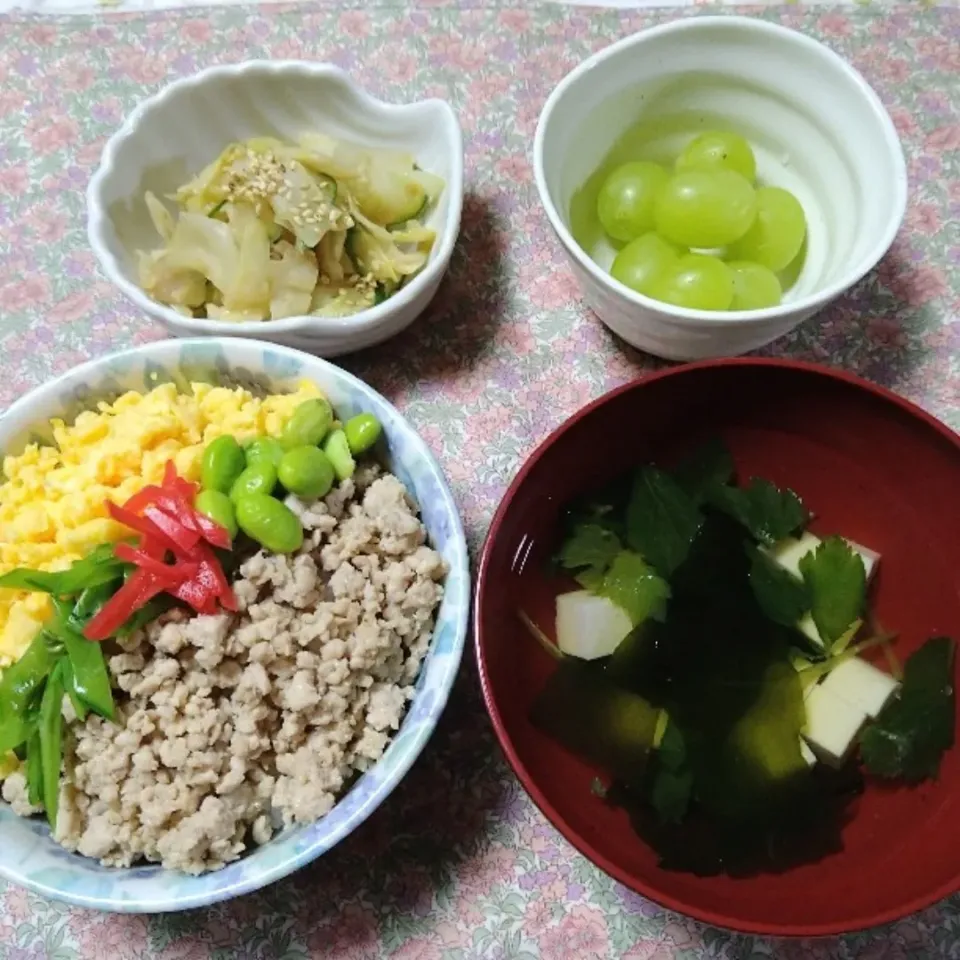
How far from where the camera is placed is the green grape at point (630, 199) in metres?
1.05

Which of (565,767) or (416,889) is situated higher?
(565,767)

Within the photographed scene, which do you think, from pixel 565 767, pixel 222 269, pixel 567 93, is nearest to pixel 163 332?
pixel 222 269

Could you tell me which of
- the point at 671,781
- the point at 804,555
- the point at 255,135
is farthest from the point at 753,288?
the point at 255,135

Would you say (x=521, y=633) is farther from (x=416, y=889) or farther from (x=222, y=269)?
(x=222, y=269)

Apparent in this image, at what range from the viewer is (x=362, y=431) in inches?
37.3

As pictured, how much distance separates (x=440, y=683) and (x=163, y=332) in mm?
595

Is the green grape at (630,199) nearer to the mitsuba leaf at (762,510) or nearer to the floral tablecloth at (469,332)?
the floral tablecloth at (469,332)

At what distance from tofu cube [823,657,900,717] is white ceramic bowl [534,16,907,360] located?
0.34 metres

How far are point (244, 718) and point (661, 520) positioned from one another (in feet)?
1.42

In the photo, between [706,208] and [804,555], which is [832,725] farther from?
[706,208]

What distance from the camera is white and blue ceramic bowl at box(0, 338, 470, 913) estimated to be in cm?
85

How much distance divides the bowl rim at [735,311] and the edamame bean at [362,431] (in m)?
0.25

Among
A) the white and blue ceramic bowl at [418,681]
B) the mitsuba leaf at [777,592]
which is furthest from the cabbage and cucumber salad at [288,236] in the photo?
the mitsuba leaf at [777,592]

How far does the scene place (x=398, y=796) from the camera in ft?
3.34
